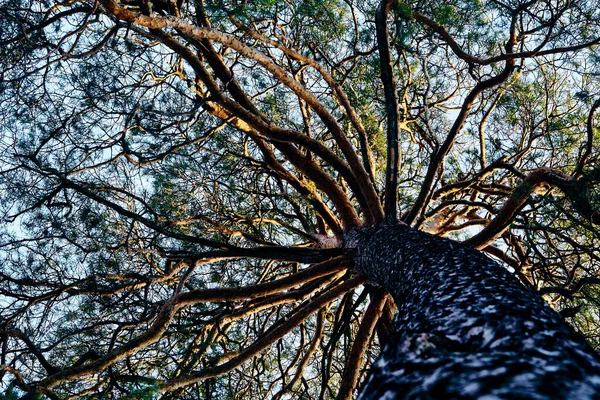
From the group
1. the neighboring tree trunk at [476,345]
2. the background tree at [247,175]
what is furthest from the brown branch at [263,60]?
the neighboring tree trunk at [476,345]

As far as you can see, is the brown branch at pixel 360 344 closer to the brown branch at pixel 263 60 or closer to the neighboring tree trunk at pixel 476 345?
the brown branch at pixel 263 60

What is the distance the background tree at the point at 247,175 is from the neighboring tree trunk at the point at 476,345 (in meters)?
1.18

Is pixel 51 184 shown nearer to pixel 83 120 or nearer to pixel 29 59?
pixel 83 120

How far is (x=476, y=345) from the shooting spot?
1.25 m

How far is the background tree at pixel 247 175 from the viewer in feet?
11.3

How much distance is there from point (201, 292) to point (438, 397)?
2894 millimetres

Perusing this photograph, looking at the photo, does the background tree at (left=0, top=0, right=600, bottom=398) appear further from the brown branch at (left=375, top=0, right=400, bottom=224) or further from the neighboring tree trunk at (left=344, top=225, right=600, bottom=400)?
the neighboring tree trunk at (left=344, top=225, right=600, bottom=400)

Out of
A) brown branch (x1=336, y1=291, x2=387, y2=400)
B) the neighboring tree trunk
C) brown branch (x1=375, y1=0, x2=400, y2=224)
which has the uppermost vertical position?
brown branch (x1=375, y1=0, x2=400, y2=224)

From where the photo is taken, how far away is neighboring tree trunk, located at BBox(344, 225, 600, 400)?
34.9 inches

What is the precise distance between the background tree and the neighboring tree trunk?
3.86 ft

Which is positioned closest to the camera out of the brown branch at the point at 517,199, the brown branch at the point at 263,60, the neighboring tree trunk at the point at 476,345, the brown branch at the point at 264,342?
the neighboring tree trunk at the point at 476,345

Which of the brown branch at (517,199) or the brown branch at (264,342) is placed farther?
the brown branch at (264,342)

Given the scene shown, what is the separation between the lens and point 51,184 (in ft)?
14.7

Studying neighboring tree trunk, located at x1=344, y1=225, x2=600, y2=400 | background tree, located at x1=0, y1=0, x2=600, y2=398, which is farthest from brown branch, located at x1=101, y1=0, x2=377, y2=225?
neighboring tree trunk, located at x1=344, y1=225, x2=600, y2=400
